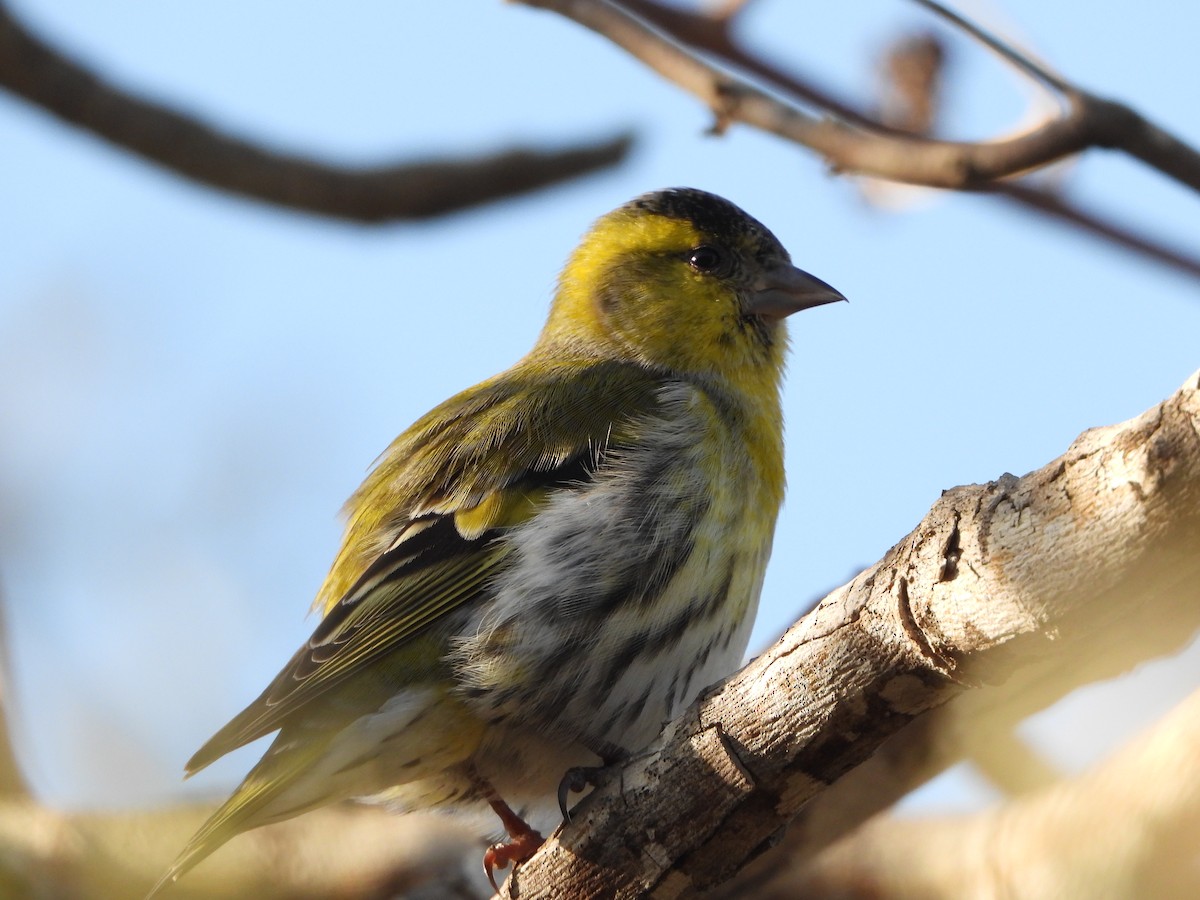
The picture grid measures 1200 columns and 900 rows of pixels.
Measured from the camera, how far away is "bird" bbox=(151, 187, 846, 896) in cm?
362

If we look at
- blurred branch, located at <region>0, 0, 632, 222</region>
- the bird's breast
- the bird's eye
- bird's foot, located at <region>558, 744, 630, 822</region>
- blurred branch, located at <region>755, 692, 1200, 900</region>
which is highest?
blurred branch, located at <region>0, 0, 632, 222</region>

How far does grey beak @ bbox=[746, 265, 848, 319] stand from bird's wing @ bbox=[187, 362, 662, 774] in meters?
0.51

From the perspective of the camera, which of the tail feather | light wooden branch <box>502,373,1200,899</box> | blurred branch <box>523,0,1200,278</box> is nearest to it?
light wooden branch <box>502,373,1200,899</box>

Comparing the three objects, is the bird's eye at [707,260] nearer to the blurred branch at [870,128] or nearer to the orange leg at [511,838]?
the blurred branch at [870,128]

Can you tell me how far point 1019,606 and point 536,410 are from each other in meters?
2.23

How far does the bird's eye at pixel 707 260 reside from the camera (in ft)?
16.5

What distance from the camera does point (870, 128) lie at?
10.1 feet

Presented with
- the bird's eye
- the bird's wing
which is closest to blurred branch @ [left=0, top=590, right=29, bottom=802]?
the bird's wing

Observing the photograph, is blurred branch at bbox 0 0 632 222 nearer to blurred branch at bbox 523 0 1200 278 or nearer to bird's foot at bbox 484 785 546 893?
blurred branch at bbox 523 0 1200 278

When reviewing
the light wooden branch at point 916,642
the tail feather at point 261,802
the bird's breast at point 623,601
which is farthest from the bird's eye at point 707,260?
the light wooden branch at point 916,642

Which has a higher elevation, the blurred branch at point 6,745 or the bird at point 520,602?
the blurred branch at point 6,745

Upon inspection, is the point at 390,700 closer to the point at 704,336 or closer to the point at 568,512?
the point at 568,512

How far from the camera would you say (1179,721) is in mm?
2404

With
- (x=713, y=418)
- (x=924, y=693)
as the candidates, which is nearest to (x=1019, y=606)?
(x=924, y=693)
